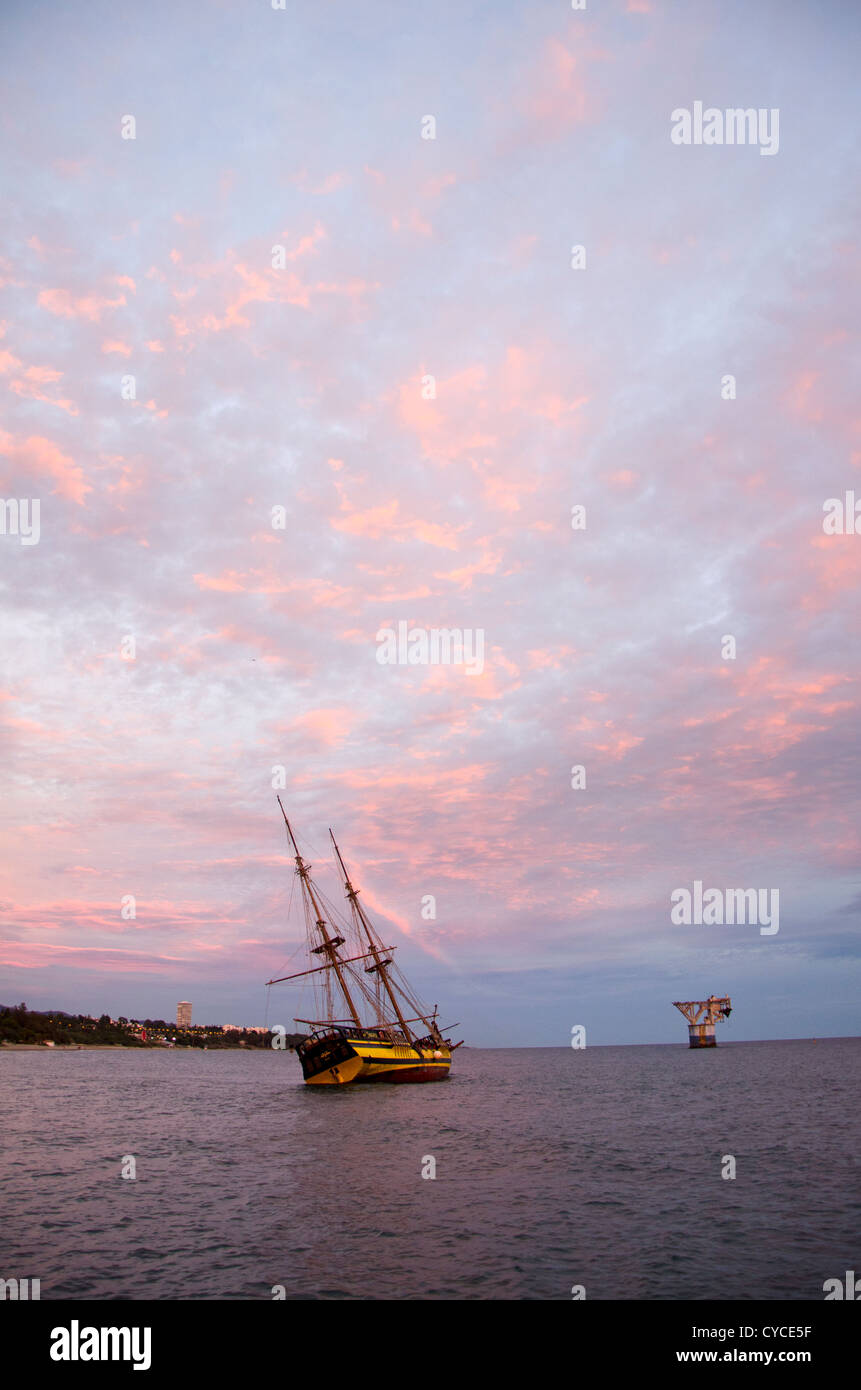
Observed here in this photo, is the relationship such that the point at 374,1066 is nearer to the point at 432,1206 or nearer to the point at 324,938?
the point at 324,938

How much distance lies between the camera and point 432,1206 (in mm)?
26828

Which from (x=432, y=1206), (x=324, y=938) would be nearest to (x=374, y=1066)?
(x=324, y=938)

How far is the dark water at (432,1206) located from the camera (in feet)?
62.1

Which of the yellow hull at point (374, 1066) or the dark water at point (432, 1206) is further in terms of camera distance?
the yellow hull at point (374, 1066)

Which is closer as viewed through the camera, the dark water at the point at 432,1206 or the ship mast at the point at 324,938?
the dark water at the point at 432,1206

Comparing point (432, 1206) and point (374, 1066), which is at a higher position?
point (432, 1206)

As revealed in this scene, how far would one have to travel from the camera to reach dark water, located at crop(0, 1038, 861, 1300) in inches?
745

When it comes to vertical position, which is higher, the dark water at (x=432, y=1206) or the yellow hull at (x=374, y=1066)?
the dark water at (x=432, y=1206)

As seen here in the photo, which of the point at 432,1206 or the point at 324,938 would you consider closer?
the point at 432,1206

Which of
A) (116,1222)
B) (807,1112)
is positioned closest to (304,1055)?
(807,1112)
